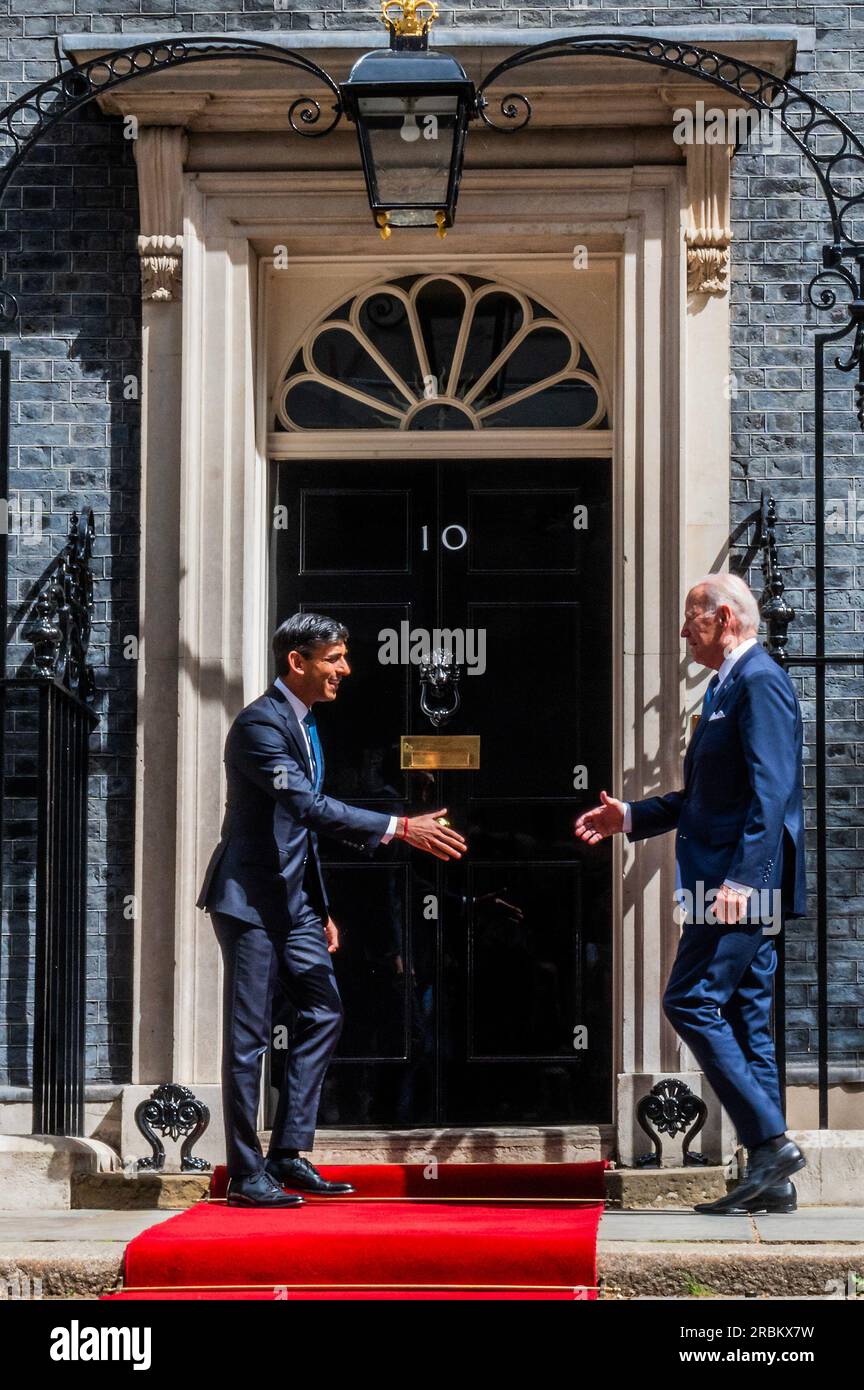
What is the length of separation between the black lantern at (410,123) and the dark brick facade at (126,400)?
4.36 ft

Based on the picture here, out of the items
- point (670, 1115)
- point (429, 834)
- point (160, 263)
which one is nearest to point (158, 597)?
point (160, 263)

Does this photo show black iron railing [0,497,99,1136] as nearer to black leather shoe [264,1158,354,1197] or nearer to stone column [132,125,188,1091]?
stone column [132,125,188,1091]

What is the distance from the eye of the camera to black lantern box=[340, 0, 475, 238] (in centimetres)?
767

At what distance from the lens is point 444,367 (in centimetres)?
944

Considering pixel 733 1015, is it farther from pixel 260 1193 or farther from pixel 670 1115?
pixel 260 1193

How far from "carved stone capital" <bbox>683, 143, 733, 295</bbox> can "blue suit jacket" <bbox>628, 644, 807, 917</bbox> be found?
2.02 m

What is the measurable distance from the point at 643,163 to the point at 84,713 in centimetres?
302

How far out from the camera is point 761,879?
24.0 feet

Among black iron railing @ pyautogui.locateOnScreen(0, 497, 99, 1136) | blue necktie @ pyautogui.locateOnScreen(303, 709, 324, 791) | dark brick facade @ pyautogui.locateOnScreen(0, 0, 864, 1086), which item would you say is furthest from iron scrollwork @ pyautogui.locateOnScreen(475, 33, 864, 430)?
black iron railing @ pyautogui.locateOnScreen(0, 497, 99, 1136)

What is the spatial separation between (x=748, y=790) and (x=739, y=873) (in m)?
0.36

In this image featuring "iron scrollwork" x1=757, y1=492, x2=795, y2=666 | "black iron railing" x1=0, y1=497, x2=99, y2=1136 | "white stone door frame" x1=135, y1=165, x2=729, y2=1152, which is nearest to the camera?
"iron scrollwork" x1=757, y1=492, x2=795, y2=666

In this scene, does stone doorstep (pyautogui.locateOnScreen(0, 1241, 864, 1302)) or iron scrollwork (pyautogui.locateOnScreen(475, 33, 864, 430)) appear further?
iron scrollwork (pyautogui.locateOnScreen(475, 33, 864, 430))

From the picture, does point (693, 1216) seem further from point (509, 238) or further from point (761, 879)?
point (509, 238)

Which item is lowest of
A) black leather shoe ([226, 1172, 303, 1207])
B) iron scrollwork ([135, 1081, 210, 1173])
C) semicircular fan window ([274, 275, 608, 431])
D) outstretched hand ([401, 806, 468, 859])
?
black leather shoe ([226, 1172, 303, 1207])
